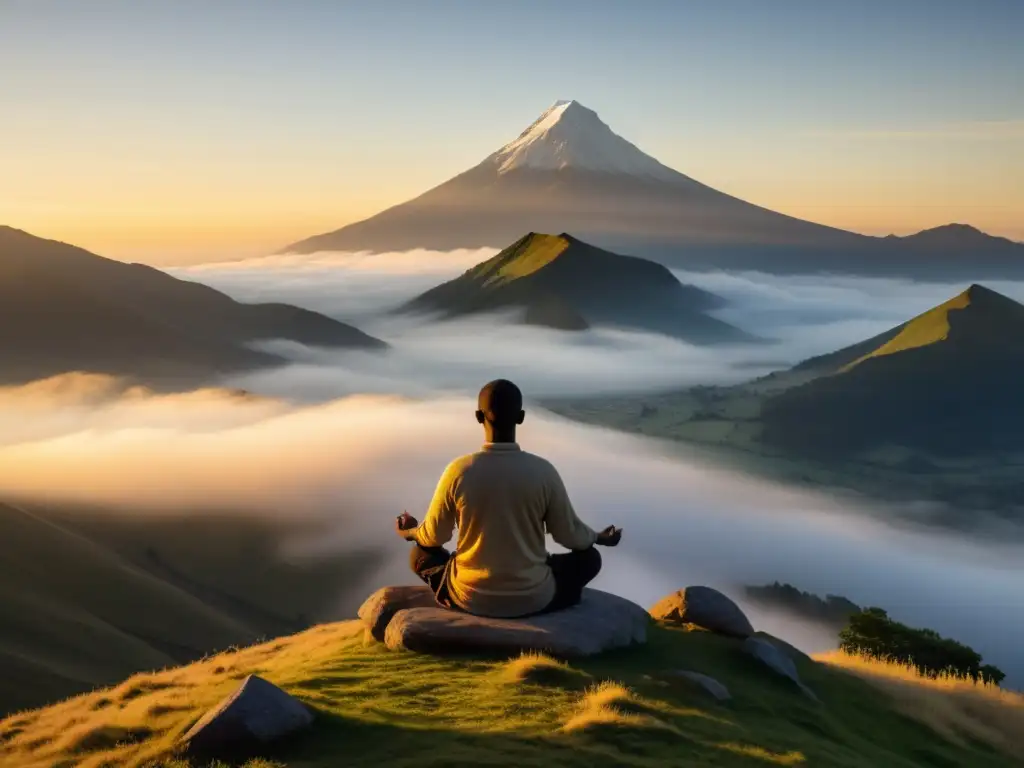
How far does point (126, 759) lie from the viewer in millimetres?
10070

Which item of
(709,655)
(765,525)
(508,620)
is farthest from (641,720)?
(765,525)

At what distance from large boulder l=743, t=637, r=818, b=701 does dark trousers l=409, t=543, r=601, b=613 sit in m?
2.99

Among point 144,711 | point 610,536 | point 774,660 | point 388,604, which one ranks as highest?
point 610,536

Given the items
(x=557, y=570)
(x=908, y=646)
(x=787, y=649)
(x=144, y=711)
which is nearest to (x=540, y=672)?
(x=557, y=570)

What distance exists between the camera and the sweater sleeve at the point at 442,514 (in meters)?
12.0

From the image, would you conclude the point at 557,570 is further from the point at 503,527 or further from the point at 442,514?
the point at 442,514

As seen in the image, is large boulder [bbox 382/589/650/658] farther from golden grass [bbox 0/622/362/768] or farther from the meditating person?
golden grass [bbox 0/622/362/768]

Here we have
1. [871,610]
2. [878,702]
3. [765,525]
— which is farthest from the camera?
[765,525]

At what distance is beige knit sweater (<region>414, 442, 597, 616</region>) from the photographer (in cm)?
1194

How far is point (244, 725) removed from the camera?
9445 mm

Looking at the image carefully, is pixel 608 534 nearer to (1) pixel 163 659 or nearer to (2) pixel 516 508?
(2) pixel 516 508

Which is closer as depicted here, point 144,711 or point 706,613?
point 144,711

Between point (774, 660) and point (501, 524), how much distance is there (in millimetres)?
5138

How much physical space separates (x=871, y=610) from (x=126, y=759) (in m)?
25.5
